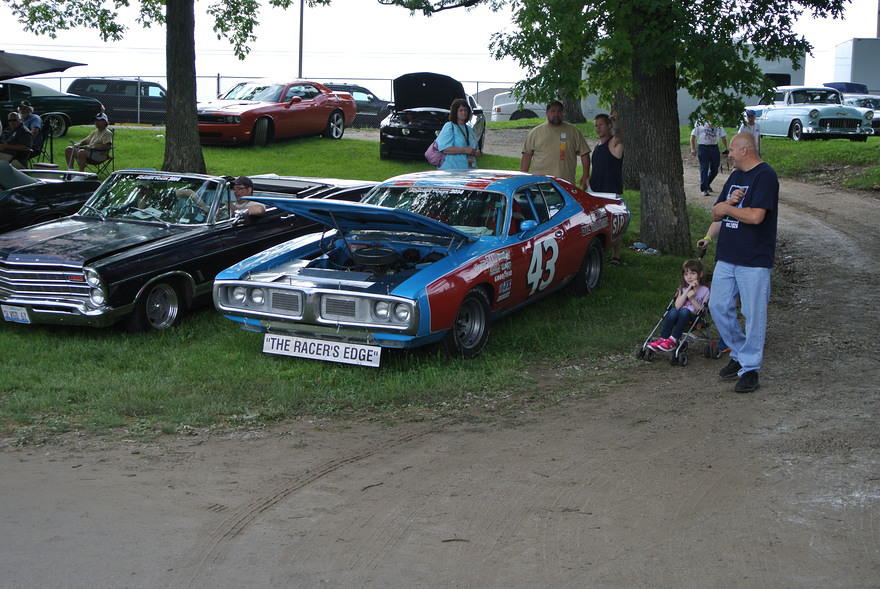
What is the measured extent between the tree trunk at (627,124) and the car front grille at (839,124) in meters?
10.6

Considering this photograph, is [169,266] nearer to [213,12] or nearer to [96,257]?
[96,257]

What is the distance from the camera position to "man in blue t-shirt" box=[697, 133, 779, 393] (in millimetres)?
6828

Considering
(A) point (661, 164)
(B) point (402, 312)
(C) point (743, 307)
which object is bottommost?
(B) point (402, 312)

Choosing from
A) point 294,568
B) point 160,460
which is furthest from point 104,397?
point 294,568

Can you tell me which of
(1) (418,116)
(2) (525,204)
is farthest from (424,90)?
(2) (525,204)

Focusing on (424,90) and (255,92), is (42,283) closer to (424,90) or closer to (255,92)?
(424,90)

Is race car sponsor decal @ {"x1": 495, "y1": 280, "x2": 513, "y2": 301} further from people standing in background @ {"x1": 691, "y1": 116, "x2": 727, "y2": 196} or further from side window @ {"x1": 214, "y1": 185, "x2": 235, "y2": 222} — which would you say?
people standing in background @ {"x1": 691, "y1": 116, "x2": 727, "y2": 196}

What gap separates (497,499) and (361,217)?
3734mm

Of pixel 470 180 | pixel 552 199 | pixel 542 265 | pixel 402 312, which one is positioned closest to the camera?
pixel 402 312

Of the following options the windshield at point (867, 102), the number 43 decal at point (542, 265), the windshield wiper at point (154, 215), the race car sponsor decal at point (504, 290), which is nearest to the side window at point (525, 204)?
the number 43 decal at point (542, 265)

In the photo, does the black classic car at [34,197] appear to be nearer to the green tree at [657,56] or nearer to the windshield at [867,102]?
the green tree at [657,56]

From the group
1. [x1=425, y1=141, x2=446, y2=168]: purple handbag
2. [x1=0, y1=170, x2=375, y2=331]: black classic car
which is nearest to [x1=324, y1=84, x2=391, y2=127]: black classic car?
[x1=425, y1=141, x2=446, y2=168]: purple handbag

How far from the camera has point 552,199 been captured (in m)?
9.75

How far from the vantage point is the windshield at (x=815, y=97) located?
27.1 m
